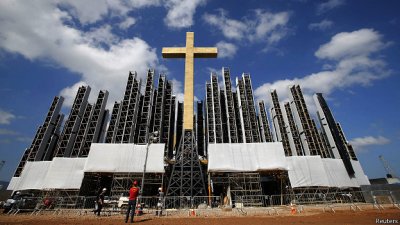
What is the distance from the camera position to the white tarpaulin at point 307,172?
20.7 metres

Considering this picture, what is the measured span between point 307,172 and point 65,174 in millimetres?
23043

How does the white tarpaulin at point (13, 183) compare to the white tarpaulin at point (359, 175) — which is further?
the white tarpaulin at point (359, 175)

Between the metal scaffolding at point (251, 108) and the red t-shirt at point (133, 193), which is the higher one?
the metal scaffolding at point (251, 108)

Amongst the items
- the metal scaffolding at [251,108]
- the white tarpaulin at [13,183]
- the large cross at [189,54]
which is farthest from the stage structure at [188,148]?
the white tarpaulin at [13,183]

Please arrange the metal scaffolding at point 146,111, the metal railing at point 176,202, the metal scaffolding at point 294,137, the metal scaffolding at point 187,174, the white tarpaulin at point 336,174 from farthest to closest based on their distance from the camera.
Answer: the metal scaffolding at point 294,137
the metal scaffolding at point 146,111
the white tarpaulin at point 336,174
the metal scaffolding at point 187,174
the metal railing at point 176,202

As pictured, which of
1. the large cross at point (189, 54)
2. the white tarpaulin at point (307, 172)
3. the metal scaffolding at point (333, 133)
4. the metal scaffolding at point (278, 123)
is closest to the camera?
the white tarpaulin at point (307, 172)

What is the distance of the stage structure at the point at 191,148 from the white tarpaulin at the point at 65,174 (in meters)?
0.09

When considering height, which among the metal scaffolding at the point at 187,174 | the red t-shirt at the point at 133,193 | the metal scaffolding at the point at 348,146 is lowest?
the red t-shirt at the point at 133,193

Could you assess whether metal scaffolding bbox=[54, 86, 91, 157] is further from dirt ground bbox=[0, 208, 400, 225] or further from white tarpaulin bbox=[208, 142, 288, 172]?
white tarpaulin bbox=[208, 142, 288, 172]

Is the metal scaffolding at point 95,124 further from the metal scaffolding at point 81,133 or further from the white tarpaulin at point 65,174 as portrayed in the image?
the white tarpaulin at point 65,174

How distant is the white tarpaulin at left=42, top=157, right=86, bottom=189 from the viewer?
66.5 feet

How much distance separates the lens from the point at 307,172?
69.7ft

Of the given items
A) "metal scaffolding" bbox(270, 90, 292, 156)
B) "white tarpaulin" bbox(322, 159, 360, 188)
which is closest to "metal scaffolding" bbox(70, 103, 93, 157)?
"metal scaffolding" bbox(270, 90, 292, 156)

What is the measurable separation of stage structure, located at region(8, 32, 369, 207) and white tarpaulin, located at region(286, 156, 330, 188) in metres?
0.09
